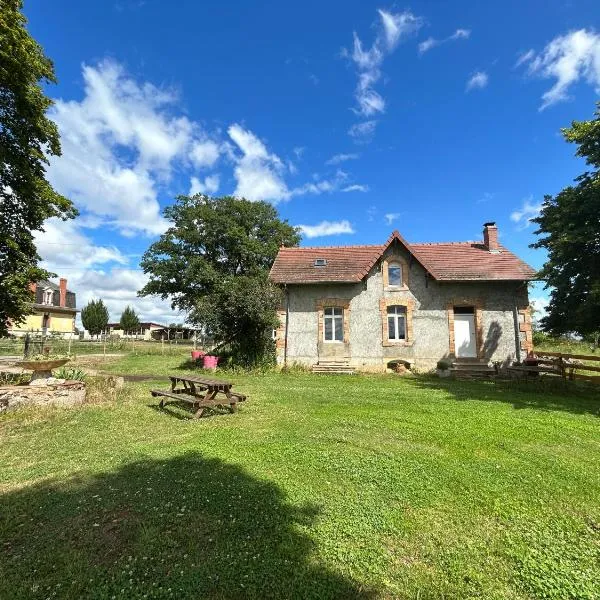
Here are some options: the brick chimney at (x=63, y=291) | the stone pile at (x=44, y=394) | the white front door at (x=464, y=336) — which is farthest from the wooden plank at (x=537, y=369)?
the brick chimney at (x=63, y=291)

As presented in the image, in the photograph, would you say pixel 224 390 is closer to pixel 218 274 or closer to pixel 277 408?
pixel 277 408

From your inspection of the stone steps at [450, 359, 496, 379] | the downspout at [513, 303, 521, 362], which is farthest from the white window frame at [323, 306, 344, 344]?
the downspout at [513, 303, 521, 362]

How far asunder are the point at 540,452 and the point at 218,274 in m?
29.5

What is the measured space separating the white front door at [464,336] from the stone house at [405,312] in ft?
0.14

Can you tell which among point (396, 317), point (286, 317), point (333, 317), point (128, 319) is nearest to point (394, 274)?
point (396, 317)

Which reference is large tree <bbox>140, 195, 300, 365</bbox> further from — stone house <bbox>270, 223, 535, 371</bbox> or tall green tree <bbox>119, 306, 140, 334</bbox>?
tall green tree <bbox>119, 306, 140, 334</bbox>

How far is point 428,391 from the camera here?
1171cm

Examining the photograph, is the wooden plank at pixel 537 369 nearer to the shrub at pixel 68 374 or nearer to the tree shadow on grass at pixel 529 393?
the tree shadow on grass at pixel 529 393

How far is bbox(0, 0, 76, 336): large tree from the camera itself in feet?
32.3

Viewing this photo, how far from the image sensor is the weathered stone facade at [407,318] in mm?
16766

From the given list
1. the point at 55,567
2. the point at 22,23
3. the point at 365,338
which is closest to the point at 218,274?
the point at 365,338

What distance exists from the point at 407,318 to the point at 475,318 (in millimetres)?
3020

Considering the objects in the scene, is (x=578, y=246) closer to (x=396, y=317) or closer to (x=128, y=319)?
(x=396, y=317)

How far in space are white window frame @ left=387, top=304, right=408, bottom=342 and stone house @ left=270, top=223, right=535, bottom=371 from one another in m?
0.05
